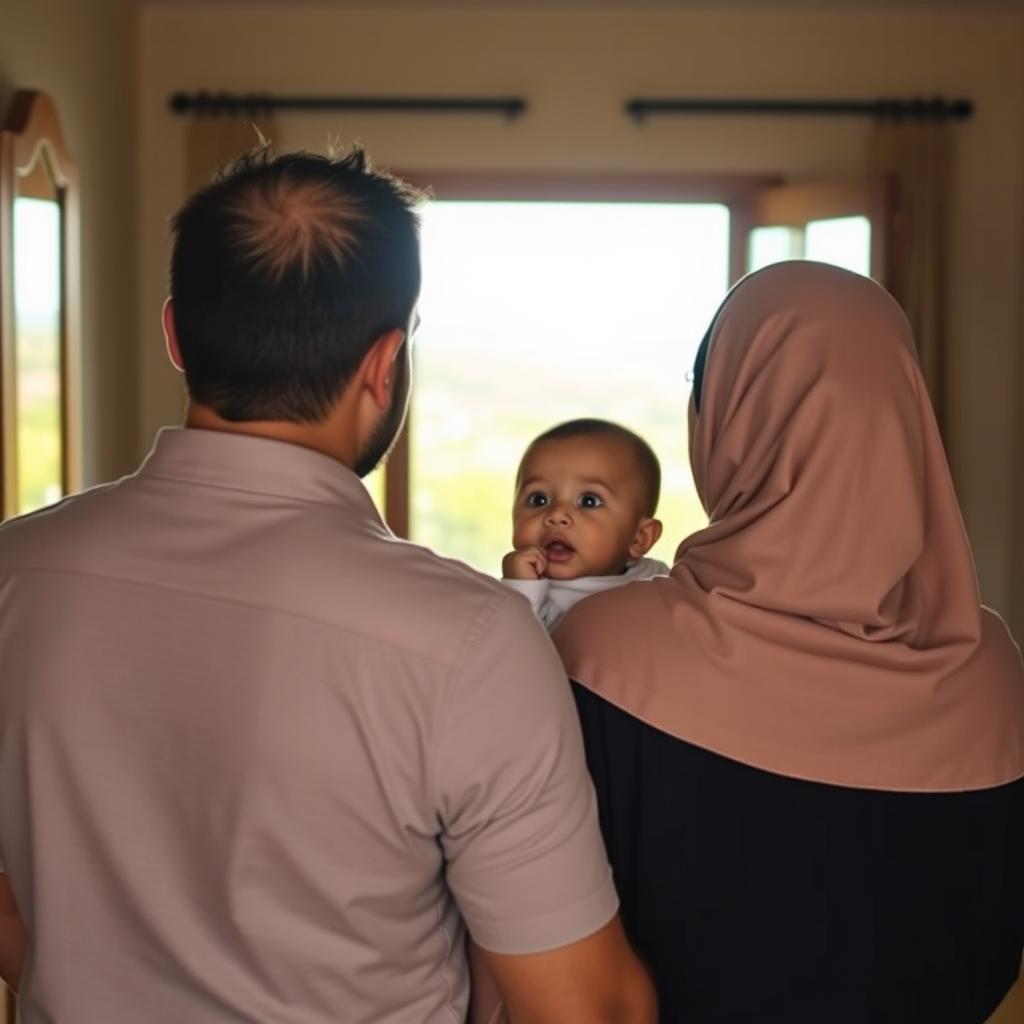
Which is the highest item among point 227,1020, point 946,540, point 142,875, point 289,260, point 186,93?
point 186,93

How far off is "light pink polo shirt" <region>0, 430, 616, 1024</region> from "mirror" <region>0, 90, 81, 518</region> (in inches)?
74.4

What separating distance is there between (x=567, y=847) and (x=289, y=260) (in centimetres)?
46

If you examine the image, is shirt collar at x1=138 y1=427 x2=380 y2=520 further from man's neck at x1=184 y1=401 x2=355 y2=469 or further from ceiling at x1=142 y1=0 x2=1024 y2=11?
ceiling at x1=142 y1=0 x2=1024 y2=11

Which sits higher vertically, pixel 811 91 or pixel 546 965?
pixel 811 91

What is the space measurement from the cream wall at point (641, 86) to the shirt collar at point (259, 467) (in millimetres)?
3837

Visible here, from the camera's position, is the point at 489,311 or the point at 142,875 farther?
the point at 489,311

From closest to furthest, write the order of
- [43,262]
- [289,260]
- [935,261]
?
[289,260] < [43,262] < [935,261]

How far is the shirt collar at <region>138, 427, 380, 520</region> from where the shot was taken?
1.07 metres

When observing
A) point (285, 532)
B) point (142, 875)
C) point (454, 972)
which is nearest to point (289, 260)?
point (285, 532)

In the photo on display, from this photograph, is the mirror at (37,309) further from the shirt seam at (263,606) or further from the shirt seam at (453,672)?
the shirt seam at (453,672)

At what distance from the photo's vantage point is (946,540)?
4.81 ft

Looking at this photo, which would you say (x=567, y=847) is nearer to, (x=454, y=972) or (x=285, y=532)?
(x=454, y=972)

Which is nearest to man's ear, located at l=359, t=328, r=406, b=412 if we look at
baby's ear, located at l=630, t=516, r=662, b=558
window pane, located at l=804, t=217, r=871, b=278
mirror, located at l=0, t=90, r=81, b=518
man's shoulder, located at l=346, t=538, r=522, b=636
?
man's shoulder, located at l=346, t=538, r=522, b=636

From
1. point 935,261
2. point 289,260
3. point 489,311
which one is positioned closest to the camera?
point 289,260
